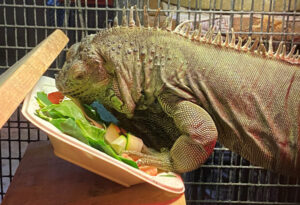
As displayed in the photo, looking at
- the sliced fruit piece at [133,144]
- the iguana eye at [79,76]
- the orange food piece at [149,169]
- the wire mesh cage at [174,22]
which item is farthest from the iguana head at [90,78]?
the wire mesh cage at [174,22]

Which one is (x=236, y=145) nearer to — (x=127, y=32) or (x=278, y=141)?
(x=278, y=141)

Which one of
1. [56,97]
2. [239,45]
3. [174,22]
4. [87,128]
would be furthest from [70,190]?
[174,22]

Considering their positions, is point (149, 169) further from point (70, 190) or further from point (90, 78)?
point (90, 78)

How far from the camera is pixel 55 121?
1.10 metres

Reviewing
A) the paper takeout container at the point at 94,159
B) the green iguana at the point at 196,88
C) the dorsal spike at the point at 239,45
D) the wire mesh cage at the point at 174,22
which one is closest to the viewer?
the paper takeout container at the point at 94,159

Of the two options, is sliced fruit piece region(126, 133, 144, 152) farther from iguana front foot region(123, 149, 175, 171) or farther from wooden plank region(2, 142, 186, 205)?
wooden plank region(2, 142, 186, 205)

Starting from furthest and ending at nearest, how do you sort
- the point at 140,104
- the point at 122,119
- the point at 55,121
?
the point at 122,119, the point at 140,104, the point at 55,121

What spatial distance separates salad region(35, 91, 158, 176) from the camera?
1.10 m

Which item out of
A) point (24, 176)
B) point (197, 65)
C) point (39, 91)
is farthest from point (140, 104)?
point (24, 176)

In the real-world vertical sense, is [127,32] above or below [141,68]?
above

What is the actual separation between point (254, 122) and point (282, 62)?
0.82 feet

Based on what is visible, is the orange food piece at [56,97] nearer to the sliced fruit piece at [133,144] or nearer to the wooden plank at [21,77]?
the wooden plank at [21,77]

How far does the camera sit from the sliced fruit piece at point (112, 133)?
130 cm

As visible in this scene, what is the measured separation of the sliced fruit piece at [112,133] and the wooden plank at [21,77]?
314 mm
